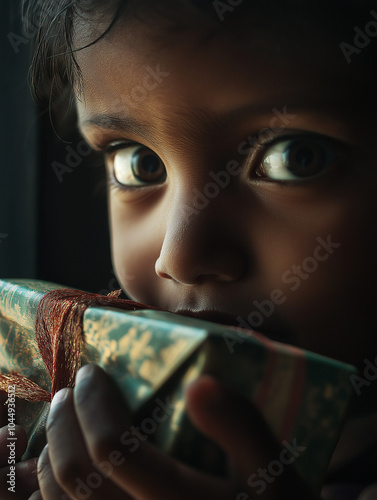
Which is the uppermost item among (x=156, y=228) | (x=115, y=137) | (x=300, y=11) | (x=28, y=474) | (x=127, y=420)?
(x=300, y=11)

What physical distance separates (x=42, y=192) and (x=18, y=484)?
57cm

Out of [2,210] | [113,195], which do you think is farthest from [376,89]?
[2,210]

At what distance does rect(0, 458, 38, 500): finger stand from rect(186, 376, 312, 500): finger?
11.3 inches

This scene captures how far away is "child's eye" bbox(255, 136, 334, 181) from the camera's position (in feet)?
1.80

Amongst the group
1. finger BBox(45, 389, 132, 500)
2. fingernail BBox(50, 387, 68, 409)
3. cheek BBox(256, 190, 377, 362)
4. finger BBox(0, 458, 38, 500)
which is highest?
cheek BBox(256, 190, 377, 362)

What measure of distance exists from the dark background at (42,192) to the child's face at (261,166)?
1.27 ft

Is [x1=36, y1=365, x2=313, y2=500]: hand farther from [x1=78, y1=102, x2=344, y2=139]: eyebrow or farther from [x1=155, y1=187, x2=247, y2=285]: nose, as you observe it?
[x1=78, y1=102, x2=344, y2=139]: eyebrow

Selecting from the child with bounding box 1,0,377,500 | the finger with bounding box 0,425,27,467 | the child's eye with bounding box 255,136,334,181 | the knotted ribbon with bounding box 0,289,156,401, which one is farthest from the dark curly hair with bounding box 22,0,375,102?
the finger with bounding box 0,425,27,467

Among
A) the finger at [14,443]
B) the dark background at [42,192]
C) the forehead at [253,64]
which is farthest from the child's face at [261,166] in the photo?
the dark background at [42,192]

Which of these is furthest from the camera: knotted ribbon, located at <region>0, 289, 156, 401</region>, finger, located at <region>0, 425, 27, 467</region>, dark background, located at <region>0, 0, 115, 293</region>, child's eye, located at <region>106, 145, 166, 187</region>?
dark background, located at <region>0, 0, 115, 293</region>

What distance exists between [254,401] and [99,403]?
0.11 m

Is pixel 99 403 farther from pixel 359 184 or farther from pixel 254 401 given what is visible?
pixel 359 184

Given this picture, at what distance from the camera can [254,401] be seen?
35 cm

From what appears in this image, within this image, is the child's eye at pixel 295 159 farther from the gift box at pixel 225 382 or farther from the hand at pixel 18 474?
the hand at pixel 18 474
